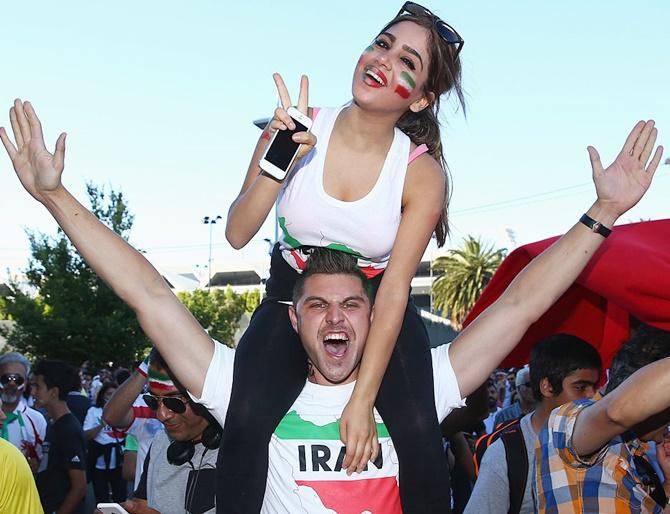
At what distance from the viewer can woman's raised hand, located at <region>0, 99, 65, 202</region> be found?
3258mm

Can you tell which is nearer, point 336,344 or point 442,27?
point 336,344

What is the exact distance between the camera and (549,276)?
3.47m

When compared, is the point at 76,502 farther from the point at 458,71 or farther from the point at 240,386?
the point at 458,71

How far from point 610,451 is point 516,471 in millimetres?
1081

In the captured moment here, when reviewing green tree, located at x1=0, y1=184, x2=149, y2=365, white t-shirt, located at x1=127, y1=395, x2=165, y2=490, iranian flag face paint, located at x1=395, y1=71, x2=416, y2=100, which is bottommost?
white t-shirt, located at x1=127, y1=395, x2=165, y2=490

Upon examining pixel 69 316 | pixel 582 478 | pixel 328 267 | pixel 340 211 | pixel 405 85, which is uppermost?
pixel 69 316

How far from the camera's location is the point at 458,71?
13.0ft

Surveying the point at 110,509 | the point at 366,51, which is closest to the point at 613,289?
the point at 366,51

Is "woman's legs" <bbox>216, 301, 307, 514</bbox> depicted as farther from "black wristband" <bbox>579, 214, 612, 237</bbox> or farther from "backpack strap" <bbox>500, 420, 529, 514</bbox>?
"backpack strap" <bbox>500, 420, 529, 514</bbox>

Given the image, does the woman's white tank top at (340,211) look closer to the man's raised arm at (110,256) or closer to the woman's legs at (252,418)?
the woman's legs at (252,418)

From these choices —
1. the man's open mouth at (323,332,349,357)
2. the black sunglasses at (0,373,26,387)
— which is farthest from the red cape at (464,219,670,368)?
the black sunglasses at (0,373,26,387)

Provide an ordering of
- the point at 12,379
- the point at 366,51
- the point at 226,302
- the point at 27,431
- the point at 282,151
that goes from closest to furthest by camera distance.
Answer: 1. the point at 282,151
2. the point at 366,51
3. the point at 27,431
4. the point at 12,379
5. the point at 226,302

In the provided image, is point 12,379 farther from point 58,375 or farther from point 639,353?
point 639,353

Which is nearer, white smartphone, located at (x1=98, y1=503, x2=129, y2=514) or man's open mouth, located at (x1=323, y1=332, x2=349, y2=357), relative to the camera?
man's open mouth, located at (x1=323, y1=332, x2=349, y2=357)
